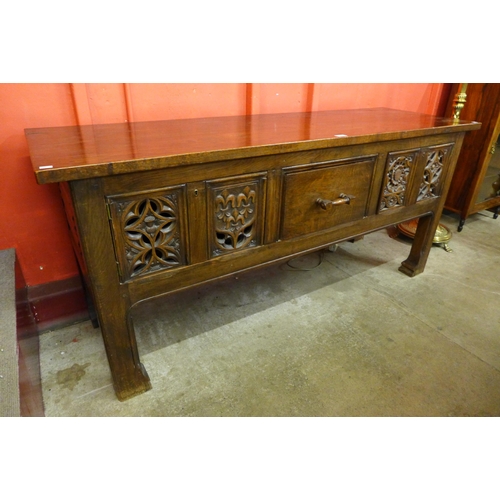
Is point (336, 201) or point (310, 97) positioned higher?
point (310, 97)

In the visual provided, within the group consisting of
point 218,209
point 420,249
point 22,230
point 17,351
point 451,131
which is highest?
point 451,131

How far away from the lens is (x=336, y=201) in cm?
160

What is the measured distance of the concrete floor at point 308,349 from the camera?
1496 mm

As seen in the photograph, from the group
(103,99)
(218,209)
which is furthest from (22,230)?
(218,209)

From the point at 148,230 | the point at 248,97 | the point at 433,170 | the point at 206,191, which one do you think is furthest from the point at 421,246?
the point at 148,230

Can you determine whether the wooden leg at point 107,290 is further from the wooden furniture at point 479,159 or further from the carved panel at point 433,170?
the wooden furniture at point 479,159

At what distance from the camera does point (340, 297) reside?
2.14m

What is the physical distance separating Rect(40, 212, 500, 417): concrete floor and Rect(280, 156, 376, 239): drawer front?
564 millimetres

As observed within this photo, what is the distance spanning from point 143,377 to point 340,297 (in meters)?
1.16

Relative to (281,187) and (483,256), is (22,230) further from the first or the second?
(483,256)

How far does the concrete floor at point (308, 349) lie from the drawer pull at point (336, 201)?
660 millimetres

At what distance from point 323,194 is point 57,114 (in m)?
1.18

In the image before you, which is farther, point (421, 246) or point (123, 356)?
point (421, 246)

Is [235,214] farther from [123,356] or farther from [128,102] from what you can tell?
[128,102]
